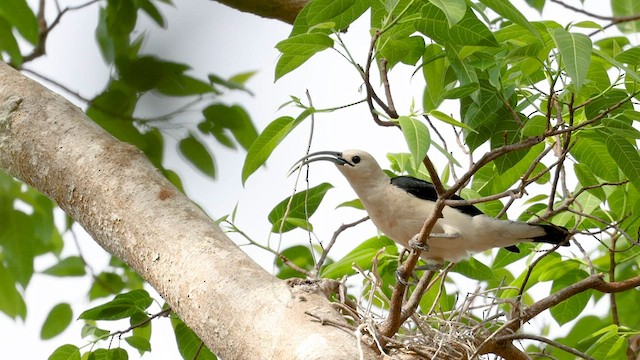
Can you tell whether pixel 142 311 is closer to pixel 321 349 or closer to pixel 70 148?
pixel 70 148

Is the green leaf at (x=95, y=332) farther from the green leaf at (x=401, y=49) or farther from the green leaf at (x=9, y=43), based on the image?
the green leaf at (x=401, y=49)

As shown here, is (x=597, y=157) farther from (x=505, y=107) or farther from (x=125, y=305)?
(x=125, y=305)

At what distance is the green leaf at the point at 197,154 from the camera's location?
125 cm

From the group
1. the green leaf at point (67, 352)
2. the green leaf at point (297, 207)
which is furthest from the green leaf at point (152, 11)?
the green leaf at point (67, 352)

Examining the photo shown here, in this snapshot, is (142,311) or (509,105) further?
(142,311)

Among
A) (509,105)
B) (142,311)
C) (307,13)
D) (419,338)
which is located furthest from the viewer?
(142,311)

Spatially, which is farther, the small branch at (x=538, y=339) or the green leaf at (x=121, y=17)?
the small branch at (x=538, y=339)

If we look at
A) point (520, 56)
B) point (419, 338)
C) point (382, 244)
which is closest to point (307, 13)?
point (520, 56)

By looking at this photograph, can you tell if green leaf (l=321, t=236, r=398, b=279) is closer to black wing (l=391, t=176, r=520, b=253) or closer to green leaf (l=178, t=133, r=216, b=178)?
black wing (l=391, t=176, r=520, b=253)

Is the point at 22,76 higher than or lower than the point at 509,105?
lower

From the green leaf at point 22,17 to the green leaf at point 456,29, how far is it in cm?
118

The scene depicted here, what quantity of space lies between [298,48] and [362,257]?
1022mm

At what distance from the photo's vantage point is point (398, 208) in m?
2.81

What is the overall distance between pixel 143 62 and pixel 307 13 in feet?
3.25
